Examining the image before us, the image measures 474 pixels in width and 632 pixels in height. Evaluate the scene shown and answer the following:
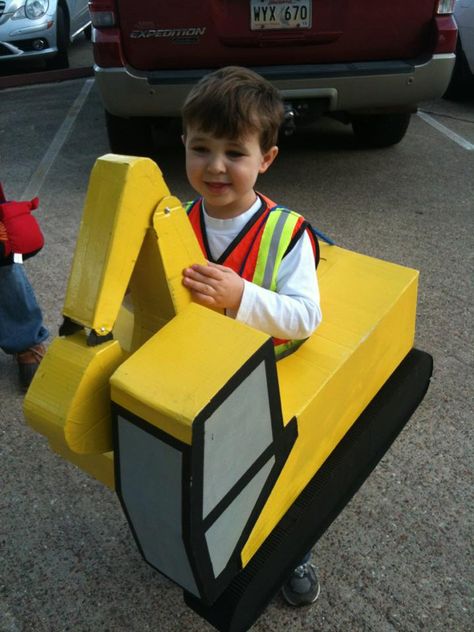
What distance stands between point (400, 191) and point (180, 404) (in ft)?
11.4

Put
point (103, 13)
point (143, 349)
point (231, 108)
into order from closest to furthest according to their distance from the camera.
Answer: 1. point (143, 349)
2. point (231, 108)
3. point (103, 13)

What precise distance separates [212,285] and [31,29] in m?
6.67

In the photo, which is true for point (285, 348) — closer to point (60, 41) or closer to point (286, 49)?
point (286, 49)

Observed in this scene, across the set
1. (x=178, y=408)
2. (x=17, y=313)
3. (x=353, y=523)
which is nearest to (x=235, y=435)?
(x=178, y=408)

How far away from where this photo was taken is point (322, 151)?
15.9 feet

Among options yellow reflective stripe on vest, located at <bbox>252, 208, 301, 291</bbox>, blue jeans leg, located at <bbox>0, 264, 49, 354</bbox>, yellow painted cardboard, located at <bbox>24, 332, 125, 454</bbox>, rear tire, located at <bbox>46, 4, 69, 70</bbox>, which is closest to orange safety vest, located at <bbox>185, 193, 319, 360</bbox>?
yellow reflective stripe on vest, located at <bbox>252, 208, 301, 291</bbox>

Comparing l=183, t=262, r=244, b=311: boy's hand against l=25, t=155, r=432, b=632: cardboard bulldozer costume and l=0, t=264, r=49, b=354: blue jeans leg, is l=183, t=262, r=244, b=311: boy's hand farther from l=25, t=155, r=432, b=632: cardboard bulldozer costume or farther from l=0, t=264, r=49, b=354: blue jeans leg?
l=0, t=264, r=49, b=354: blue jeans leg

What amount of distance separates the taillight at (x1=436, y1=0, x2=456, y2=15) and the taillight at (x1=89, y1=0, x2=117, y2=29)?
1.85m

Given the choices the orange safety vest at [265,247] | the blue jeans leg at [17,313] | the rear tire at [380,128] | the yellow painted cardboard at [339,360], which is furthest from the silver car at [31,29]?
the orange safety vest at [265,247]

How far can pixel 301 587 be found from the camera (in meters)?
1.65

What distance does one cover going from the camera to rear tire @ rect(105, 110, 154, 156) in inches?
169

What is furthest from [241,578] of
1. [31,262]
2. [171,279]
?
[31,262]

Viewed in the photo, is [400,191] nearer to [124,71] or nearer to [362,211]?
[362,211]

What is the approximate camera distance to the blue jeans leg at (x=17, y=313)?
242cm
